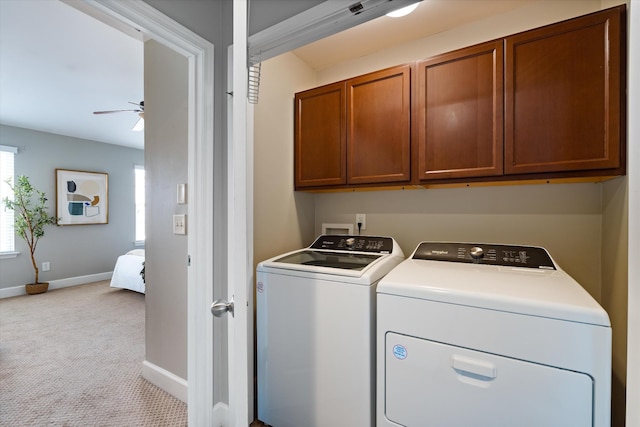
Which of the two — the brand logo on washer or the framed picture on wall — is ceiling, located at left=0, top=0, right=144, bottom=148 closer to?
the framed picture on wall

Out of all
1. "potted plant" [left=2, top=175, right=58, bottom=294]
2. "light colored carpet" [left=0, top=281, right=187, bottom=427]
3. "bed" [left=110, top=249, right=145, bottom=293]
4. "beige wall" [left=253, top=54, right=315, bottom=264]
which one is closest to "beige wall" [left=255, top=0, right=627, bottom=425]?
"beige wall" [left=253, top=54, right=315, bottom=264]

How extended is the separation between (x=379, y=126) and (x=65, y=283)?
212 inches

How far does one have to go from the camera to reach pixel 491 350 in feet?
3.34

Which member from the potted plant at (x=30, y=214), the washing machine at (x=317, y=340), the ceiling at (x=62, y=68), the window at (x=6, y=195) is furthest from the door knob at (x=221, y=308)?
the window at (x=6, y=195)

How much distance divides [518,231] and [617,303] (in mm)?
551

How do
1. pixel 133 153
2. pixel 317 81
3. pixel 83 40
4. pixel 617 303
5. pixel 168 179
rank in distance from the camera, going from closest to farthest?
pixel 617 303 → pixel 168 179 → pixel 83 40 → pixel 317 81 → pixel 133 153

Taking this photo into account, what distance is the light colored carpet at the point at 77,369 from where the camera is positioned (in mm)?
1662

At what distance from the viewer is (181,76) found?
1.75 m

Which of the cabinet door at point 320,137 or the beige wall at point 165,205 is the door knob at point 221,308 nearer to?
the beige wall at point 165,205

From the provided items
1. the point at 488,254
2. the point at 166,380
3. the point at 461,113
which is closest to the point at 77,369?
the point at 166,380

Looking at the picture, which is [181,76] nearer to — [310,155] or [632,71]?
[310,155]

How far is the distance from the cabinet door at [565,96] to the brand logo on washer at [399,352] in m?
1.04

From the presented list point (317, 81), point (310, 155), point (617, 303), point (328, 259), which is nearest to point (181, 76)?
point (310, 155)

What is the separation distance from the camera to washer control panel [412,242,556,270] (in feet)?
4.70
